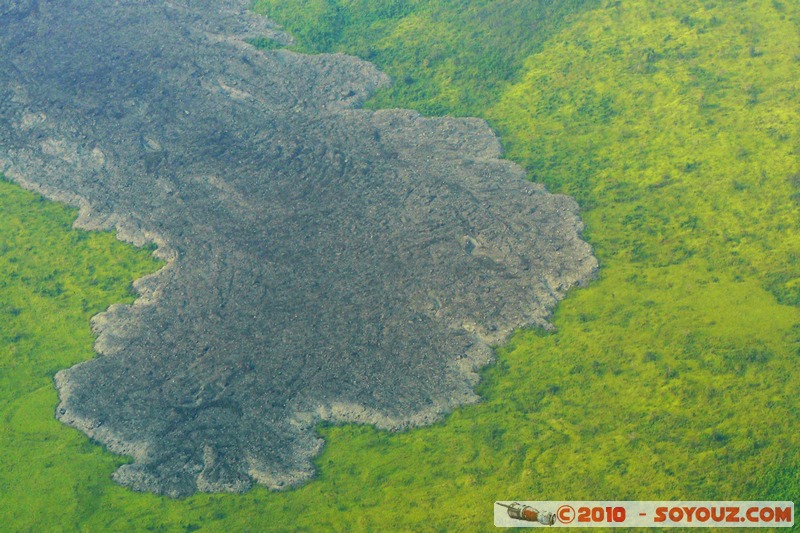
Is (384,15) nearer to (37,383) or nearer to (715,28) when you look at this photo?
(715,28)

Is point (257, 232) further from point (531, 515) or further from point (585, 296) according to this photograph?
point (531, 515)

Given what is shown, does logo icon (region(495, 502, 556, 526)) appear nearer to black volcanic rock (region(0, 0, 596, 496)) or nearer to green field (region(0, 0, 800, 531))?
green field (region(0, 0, 800, 531))

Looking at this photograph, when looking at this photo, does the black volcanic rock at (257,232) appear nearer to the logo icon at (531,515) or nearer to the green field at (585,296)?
the green field at (585,296)

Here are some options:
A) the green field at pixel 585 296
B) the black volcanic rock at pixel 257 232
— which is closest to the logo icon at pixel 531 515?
the green field at pixel 585 296

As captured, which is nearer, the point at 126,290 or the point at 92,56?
the point at 126,290

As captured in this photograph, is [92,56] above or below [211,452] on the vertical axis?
above

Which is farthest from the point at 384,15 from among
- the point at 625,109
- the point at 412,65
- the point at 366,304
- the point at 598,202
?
the point at 366,304
